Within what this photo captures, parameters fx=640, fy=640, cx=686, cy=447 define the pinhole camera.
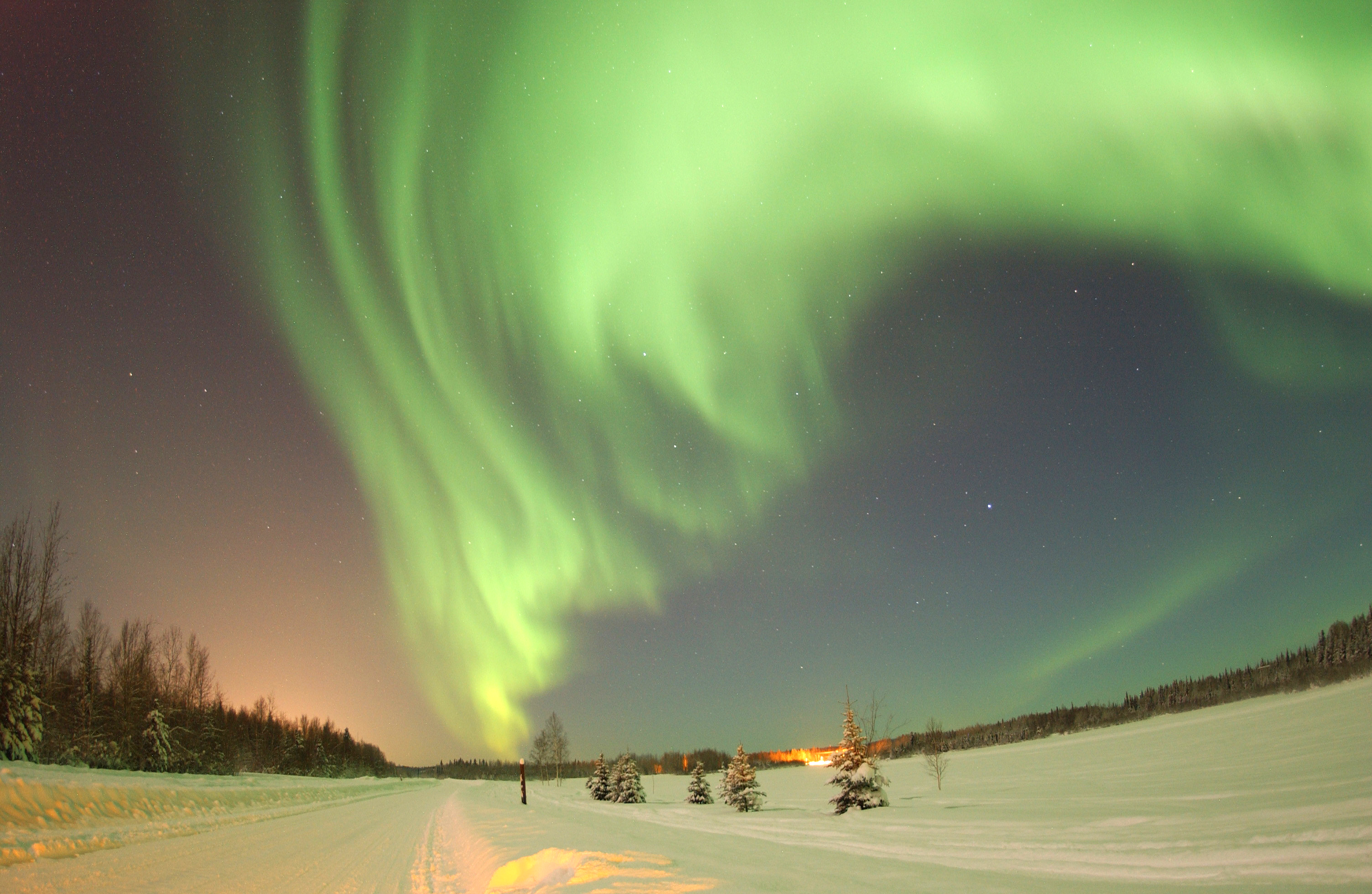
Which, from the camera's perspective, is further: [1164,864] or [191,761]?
[191,761]

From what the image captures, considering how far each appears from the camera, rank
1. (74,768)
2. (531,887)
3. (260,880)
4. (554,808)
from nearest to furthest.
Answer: (531,887), (260,880), (74,768), (554,808)

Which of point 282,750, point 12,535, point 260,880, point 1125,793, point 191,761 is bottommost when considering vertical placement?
point 282,750

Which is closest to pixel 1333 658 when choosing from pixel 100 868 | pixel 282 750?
pixel 100 868

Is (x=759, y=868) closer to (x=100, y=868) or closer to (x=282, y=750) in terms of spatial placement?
(x=100, y=868)

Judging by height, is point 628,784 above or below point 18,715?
below

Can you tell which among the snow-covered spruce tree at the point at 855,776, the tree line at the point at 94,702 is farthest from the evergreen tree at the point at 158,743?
the snow-covered spruce tree at the point at 855,776

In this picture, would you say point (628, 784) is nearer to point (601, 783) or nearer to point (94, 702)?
point (601, 783)

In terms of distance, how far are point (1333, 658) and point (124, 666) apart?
177 metres

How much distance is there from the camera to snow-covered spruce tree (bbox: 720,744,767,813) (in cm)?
3234

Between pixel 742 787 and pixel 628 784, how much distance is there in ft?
50.6

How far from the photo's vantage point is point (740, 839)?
15516mm

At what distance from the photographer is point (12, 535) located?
4041 centimetres

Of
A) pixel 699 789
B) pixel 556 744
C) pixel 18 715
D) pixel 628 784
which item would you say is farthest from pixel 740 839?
pixel 556 744

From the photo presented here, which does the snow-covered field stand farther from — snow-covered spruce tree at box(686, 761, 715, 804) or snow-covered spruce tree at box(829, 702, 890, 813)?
snow-covered spruce tree at box(686, 761, 715, 804)
